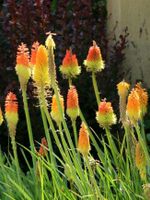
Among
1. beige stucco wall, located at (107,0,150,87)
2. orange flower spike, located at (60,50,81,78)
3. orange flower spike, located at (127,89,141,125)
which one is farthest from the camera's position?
beige stucco wall, located at (107,0,150,87)

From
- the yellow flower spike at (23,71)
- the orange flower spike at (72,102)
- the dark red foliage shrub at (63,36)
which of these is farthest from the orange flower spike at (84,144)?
the dark red foliage shrub at (63,36)

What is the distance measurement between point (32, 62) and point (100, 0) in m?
3.58

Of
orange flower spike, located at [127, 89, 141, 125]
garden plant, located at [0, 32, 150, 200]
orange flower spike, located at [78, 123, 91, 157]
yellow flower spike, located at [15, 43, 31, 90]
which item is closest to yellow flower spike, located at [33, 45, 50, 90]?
garden plant, located at [0, 32, 150, 200]

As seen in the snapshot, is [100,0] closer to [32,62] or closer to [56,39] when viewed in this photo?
[56,39]

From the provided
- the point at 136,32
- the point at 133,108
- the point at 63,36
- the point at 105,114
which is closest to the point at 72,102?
the point at 105,114

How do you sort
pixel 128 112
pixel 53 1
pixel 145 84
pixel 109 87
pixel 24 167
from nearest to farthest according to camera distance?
pixel 128 112
pixel 24 167
pixel 109 87
pixel 145 84
pixel 53 1

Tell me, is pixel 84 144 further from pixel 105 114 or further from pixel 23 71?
pixel 23 71

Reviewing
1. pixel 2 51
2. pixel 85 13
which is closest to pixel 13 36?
pixel 2 51

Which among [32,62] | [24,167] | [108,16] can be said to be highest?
[108,16]

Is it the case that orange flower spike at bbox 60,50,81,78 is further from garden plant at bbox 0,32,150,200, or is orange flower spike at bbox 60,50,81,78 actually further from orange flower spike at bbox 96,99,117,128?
orange flower spike at bbox 96,99,117,128

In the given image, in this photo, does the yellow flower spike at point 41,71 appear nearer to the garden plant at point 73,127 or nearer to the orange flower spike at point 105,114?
the garden plant at point 73,127

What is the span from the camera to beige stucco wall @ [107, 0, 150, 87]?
5867 mm

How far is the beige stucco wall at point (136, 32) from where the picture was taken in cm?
587

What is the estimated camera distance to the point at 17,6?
552 cm
